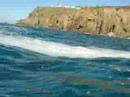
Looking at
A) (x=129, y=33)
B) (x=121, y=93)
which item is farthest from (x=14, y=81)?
(x=129, y=33)

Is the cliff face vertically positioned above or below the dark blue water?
below

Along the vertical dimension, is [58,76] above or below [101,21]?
above

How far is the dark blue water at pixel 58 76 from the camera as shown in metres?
13.1

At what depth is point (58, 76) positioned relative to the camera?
626 inches

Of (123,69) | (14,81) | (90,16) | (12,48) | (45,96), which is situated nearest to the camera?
(45,96)

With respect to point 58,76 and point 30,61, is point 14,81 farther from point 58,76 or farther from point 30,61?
point 30,61

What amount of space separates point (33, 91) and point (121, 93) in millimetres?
2688

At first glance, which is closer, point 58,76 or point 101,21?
point 58,76

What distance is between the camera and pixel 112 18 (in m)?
173

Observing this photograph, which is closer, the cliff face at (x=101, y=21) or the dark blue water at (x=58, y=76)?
the dark blue water at (x=58, y=76)

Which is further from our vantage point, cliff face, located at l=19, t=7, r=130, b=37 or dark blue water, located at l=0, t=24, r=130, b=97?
cliff face, located at l=19, t=7, r=130, b=37

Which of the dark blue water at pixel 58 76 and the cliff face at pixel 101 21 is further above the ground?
the dark blue water at pixel 58 76

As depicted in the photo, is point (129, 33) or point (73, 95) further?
point (129, 33)

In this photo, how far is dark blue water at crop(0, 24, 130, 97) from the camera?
13.1 meters
